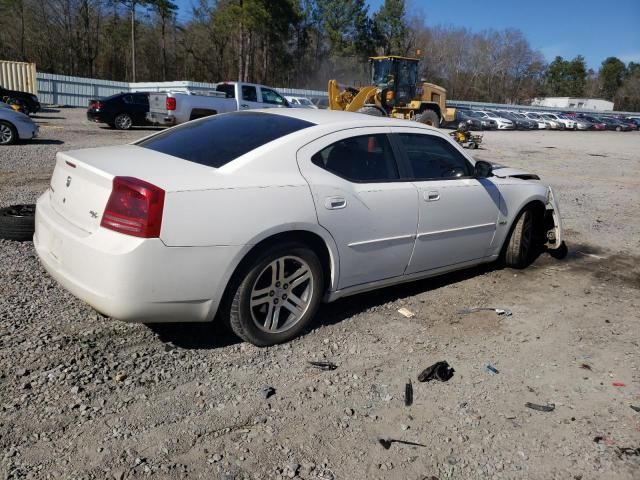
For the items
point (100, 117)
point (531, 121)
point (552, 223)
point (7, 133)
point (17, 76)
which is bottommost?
point (552, 223)

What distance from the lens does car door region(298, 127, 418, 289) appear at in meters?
3.70

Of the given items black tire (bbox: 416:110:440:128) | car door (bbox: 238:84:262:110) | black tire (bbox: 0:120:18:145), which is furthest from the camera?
black tire (bbox: 416:110:440:128)

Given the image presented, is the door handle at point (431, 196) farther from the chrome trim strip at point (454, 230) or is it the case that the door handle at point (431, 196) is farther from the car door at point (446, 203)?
the chrome trim strip at point (454, 230)

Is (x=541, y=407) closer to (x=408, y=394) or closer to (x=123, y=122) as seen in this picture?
(x=408, y=394)

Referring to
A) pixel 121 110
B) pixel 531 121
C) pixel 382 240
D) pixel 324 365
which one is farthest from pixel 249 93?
pixel 531 121

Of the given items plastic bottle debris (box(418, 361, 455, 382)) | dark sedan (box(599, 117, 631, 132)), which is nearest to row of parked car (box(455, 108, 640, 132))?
dark sedan (box(599, 117, 631, 132))

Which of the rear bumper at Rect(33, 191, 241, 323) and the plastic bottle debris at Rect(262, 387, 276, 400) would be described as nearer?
the rear bumper at Rect(33, 191, 241, 323)

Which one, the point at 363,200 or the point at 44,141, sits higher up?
the point at 363,200

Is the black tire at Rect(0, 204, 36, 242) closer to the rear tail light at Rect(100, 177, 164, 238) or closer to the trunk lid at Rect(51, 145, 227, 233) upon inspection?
the trunk lid at Rect(51, 145, 227, 233)

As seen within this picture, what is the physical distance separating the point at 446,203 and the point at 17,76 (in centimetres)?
3507

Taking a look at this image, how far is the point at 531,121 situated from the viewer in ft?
136

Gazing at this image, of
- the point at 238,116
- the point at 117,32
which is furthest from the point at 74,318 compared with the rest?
the point at 117,32

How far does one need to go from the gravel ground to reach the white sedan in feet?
1.17

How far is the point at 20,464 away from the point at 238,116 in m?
2.88
